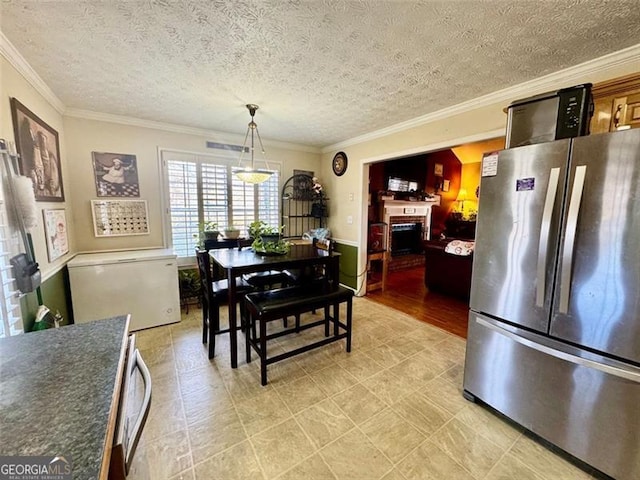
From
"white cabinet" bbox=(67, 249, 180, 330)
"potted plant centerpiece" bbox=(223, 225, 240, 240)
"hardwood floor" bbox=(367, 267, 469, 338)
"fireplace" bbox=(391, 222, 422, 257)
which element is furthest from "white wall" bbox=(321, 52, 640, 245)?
"white cabinet" bbox=(67, 249, 180, 330)

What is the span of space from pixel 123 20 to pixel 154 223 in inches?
98.5

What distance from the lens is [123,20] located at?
1487mm

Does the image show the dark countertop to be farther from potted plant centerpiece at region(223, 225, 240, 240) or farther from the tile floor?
potted plant centerpiece at region(223, 225, 240, 240)

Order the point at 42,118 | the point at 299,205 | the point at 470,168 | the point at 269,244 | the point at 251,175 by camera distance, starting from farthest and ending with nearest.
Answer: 1. the point at 470,168
2. the point at 299,205
3. the point at 251,175
4. the point at 269,244
5. the point at 42,118

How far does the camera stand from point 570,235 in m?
1.39

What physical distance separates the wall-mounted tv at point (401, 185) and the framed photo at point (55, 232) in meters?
5.04

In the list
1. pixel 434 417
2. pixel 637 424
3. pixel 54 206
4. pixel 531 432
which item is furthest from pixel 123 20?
pixel 531 432

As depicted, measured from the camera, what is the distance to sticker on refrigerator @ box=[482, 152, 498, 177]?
1711mm

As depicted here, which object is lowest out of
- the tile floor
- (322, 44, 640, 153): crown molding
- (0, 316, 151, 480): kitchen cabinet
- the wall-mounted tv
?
the tile floor

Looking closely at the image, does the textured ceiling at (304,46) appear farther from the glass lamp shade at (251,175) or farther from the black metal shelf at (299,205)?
the black metal shelf at (299,205)

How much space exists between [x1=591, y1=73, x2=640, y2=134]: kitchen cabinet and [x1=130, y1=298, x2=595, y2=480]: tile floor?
2093mm

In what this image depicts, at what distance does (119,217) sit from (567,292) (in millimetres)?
4319

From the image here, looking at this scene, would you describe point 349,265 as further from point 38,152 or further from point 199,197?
point 38,152

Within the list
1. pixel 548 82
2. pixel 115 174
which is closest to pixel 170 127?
pixel 115 174
